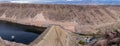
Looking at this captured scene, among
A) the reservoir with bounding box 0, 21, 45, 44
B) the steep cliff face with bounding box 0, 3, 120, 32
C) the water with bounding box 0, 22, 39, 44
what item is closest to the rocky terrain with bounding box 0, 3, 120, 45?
the steep cliff face with bounding box 0, 3, 120, 32

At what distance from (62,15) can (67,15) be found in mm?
1413

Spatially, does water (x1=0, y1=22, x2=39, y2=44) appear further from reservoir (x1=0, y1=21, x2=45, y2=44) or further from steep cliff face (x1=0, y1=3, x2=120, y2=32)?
steep cliff face (x1=0, y1=3, x2=120, y2=32)

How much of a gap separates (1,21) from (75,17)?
1683 centimetres

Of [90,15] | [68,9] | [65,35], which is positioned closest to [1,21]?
[68,9]

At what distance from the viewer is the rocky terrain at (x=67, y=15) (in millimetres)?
53531

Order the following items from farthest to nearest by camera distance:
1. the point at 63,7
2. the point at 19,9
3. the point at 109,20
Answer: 1. the point at 19,9
2. the point at 63,7
3. the point at 109,20

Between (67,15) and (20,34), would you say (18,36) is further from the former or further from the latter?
(67,15)

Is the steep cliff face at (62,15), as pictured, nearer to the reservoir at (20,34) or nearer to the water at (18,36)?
the reservoir at (20,34)

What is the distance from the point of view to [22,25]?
60.2 m

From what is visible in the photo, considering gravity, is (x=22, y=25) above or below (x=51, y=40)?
below

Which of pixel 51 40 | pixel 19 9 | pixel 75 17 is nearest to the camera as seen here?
pixel 51 40

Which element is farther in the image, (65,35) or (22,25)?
(22,25)

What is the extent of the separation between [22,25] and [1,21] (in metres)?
6.88

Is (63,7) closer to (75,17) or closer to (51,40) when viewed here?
(75,17)
